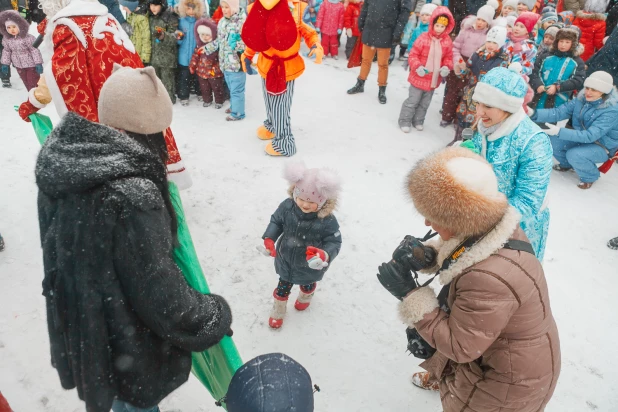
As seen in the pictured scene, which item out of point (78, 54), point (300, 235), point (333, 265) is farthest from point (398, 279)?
point (78, 54)

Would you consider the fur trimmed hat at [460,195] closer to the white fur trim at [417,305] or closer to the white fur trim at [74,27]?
A: the white fur trim at [417,305]

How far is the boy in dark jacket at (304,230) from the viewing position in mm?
2908

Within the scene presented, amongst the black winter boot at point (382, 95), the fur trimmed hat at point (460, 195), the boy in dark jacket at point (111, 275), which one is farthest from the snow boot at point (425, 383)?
the black winter boot at point (382, 95)

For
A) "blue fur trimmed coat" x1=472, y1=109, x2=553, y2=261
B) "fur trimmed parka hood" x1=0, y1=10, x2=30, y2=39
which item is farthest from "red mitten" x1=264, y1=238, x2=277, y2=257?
"fur trimmed parka hood" x1=0, y1=10, x2=30, y2=39

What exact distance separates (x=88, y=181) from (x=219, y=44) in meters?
5.44

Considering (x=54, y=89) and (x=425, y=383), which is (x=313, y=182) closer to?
(x=425, y=383)

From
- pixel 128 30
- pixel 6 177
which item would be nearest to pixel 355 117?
pixel 128 30

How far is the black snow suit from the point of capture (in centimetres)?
149

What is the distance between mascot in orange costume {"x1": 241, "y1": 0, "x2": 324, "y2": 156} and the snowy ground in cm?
33

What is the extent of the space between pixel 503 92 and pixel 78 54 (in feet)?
10.3

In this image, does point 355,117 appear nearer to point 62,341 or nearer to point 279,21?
point 279,21

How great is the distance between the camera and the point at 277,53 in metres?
5.07

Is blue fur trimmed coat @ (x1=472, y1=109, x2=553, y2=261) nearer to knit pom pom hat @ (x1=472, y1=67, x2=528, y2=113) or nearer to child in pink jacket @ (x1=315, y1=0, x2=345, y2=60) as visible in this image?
knit pom pom hat @ (x1=472, y1=67, x2=528, y2=113)

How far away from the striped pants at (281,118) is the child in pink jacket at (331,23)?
13.9 feet
